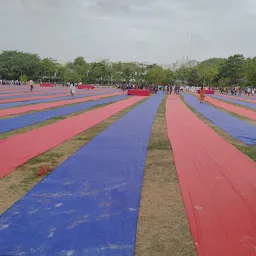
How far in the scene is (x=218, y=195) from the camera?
189 inches

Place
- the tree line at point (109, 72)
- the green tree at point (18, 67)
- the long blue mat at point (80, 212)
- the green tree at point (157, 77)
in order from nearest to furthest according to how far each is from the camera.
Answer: the long blue mat at point (80, 212) < the tree line at point (109, 72) < the green tree at point (18, 67) < the green tree at point (157, 77)

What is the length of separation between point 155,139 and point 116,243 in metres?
6.16

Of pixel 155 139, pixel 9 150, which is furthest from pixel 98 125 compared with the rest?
pixel 9 150

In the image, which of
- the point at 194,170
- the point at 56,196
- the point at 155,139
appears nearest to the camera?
the point at 56,196

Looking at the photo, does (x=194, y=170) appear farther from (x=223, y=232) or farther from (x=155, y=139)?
(x=155, y=139)

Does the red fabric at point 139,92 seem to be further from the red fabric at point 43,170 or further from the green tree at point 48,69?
the green tree at point 48,69

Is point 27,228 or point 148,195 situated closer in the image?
point 27,228

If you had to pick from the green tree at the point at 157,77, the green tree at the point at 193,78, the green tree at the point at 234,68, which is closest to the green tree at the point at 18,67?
the green tree at the point at 157,77

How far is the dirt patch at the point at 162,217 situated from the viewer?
10.8ft

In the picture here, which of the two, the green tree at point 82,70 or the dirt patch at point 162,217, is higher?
the green tree at point 82,70

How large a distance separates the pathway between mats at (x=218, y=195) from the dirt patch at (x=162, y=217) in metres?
0.11

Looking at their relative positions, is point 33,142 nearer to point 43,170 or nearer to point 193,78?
point 43,170

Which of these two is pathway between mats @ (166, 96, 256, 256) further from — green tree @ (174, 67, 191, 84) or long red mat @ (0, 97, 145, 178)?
green tree @ (174, 67, 191, 84)

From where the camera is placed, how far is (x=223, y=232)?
142 inches
